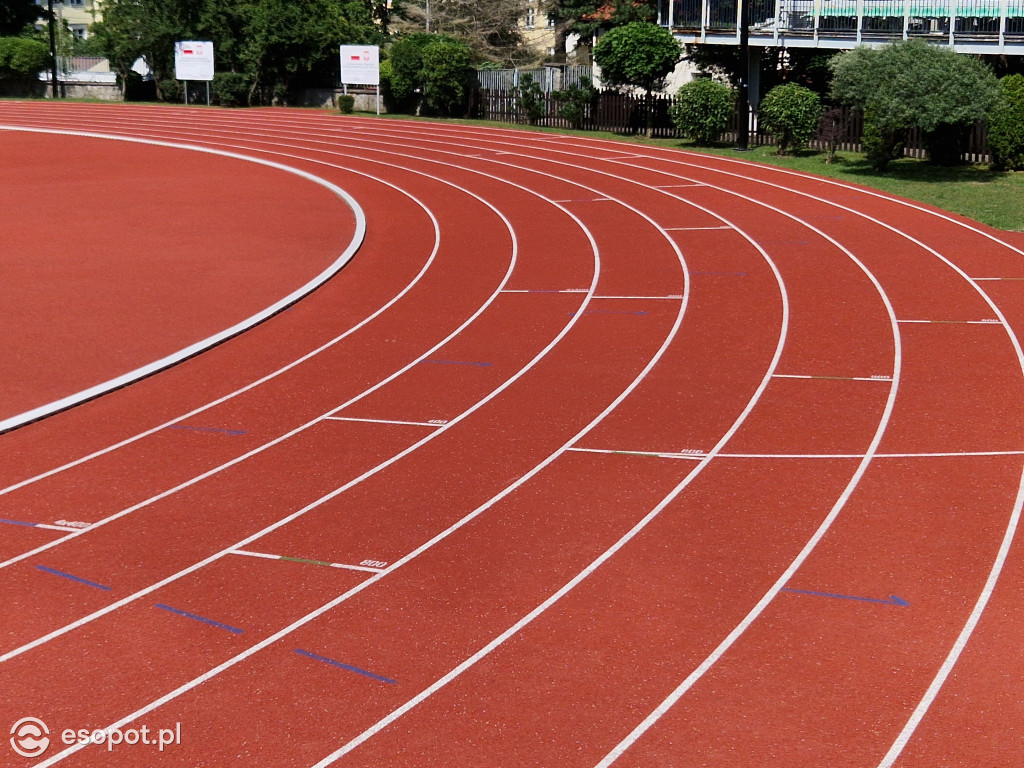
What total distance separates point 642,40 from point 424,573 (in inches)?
1086

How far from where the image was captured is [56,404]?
10.8m

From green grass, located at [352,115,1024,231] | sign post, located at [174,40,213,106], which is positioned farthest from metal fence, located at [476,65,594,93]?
sign post, located at [174,40,213,106]

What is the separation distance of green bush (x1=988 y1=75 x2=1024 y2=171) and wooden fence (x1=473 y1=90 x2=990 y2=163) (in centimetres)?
101

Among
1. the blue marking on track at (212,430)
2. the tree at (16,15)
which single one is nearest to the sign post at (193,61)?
the tree at (16,15)

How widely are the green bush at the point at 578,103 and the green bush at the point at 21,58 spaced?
32.8m

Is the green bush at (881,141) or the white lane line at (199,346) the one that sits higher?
the green bush at (881,141)

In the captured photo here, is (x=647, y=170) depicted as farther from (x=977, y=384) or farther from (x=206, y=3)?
(x=206, y=3)

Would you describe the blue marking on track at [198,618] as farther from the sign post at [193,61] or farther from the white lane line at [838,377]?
the sign post at [193,61]

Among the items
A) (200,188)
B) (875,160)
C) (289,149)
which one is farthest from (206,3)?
(875,160)

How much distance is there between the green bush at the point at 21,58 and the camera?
183ft

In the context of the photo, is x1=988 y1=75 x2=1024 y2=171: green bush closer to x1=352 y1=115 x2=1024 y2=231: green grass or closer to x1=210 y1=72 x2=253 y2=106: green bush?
x1=352 y1=115 x2=1024 y2=231: green grass

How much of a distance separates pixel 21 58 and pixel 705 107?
39.9 metres

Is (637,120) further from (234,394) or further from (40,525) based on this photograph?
(40,525)

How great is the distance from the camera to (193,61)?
158 feet
